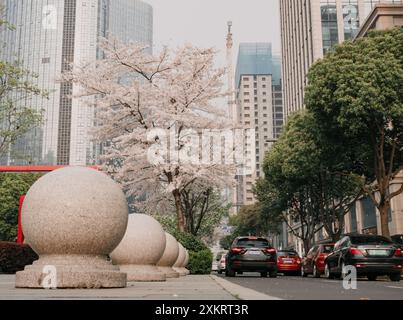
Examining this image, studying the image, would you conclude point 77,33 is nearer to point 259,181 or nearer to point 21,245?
point 259,181

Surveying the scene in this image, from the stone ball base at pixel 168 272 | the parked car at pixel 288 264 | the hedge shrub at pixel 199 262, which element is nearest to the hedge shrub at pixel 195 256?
the hedge shrub at pixel 199 262

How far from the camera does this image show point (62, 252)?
23.9 feet

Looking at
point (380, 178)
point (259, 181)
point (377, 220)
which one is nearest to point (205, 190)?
point (380, 178)

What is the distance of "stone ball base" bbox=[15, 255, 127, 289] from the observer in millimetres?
7047

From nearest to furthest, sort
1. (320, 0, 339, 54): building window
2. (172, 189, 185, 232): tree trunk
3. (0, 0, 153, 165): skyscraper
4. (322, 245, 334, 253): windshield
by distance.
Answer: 1. (322, 245, 334, 253): windshield
2. (172, 189, 185, 232): tree trunk
3. (320, 0, 339, 54): building window
4. (0, 0, 153, 165): skyscraper

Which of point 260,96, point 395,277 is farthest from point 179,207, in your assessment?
point 260,96

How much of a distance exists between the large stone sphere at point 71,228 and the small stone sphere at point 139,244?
3.54 metres

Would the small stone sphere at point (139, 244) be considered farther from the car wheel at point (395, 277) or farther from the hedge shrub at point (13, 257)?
the hedge shrub at point (13, 257)

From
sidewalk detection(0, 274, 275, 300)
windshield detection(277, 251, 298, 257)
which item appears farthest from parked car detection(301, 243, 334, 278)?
sidewalk detection(0, 274, 275, 300)

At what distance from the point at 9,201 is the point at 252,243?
4303 cm

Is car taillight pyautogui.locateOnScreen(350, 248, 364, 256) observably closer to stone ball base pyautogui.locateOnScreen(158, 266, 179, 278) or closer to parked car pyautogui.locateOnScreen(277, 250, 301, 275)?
stone ball base pyautogui.locateOnScreen(158, 266, 179, 278)

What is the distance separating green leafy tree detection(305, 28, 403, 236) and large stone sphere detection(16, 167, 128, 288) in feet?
52.0

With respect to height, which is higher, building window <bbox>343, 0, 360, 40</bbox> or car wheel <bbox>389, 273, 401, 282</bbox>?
building window <bbox>343, 0, 360, 40</bbox>

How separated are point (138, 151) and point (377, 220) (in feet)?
84.2
